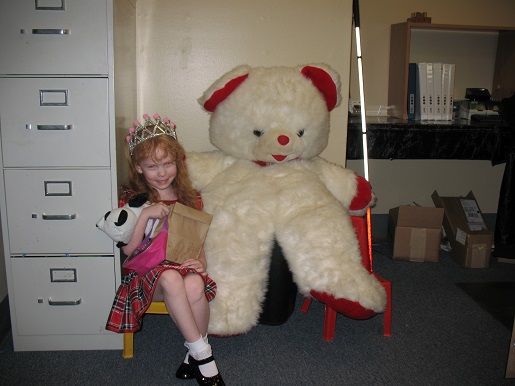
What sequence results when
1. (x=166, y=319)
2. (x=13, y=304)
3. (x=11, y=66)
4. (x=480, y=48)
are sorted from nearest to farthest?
(x=11, y=66), (x=13, y=304), (x=166, y=319), (x=480, y=48)

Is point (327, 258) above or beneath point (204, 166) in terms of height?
beneath

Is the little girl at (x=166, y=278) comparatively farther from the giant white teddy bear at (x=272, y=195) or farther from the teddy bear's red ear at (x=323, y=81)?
the teddy bear's red ear at (x=323, y=81)

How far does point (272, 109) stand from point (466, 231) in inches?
60.7

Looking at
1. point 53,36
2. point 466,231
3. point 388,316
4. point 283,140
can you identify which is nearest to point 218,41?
point 283,140

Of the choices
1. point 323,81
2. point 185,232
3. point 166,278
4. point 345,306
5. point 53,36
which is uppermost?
point 53,36

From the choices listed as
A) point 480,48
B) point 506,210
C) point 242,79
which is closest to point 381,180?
point 506,210

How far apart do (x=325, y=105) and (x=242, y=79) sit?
35 centimetres

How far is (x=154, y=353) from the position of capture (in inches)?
70.4

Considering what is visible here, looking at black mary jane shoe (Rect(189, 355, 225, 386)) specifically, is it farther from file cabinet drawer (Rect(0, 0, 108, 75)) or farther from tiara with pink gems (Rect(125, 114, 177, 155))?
file cabinet drawer (Rect(0, 0, 108, 75))

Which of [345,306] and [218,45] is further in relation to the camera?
[218,45]

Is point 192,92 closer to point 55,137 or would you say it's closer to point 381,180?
point 55,137

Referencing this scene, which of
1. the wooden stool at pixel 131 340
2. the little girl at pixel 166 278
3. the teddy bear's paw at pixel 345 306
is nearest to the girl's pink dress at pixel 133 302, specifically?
the little girl at pixel 166 278

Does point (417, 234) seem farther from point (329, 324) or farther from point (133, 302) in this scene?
point (133, 302)

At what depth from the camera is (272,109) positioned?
180 centimetres
